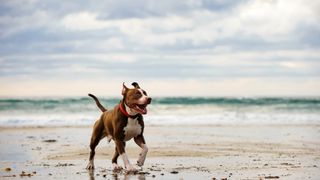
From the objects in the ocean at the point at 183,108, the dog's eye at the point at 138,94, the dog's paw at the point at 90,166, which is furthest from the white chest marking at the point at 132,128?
the ocean at the point at 183,108

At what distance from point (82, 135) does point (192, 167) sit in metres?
8.83

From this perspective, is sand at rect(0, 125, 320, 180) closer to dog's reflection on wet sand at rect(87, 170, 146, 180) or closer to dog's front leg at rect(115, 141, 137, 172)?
dog's reflection on wet sand at rect(87, 170, 146, 180)

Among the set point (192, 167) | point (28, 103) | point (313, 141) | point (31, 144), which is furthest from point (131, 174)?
point (28, 103)

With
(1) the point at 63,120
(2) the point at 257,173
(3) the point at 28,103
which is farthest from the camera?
(3) the point at 28,103

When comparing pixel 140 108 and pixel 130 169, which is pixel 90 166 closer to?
pixel 130 169

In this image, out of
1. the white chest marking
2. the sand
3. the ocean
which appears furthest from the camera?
the ocean

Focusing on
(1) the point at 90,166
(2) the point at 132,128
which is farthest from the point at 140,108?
(1) the point at 90,166

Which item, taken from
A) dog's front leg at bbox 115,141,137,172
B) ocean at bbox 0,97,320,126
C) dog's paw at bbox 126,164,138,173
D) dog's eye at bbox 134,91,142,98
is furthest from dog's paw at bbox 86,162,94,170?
ocean at bbox 0,97,320,126

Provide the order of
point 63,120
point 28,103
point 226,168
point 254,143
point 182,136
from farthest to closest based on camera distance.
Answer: point 28,103 → point 63,120 → point 182,136 → point 254,143 → point 226,168

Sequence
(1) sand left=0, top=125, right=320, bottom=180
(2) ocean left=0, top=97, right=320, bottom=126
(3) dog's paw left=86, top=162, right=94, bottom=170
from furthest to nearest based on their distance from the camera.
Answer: (2) ocean left=0, top=97, right=320, bottom=126, (3) dog's paw left=86, top=162, right=94, bottom=170, (1) sand left=0, top=125, right=320, bottom=180

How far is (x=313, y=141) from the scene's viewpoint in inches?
628

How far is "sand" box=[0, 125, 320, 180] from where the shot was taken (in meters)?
9.33

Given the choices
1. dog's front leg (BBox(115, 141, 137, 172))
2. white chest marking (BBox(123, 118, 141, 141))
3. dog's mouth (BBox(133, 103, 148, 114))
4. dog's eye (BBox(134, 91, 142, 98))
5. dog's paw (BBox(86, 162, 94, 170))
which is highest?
dog's eye (BBox(134, 91, 142, 98))

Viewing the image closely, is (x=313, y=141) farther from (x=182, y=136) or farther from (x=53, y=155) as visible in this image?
(x=53, y=155)
